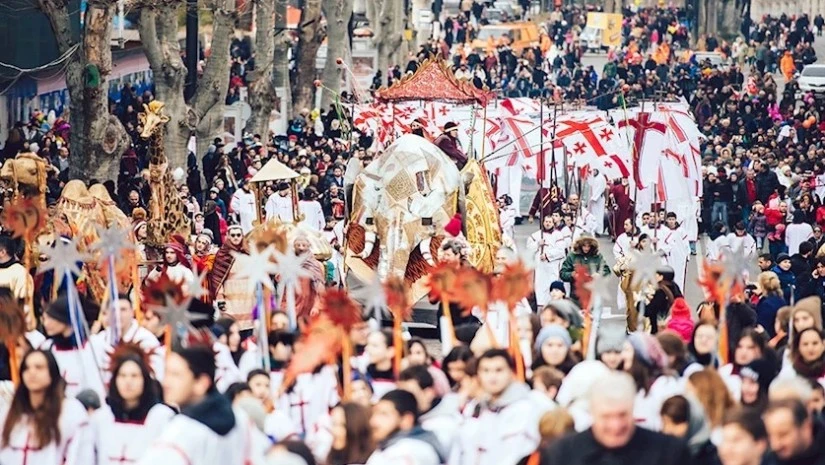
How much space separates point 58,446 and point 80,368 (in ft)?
6.33

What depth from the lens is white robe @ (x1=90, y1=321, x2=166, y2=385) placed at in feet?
46.2

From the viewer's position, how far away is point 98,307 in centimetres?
1591

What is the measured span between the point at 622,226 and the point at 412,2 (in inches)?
1645

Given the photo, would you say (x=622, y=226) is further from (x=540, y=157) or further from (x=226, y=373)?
(x=226, y=373)

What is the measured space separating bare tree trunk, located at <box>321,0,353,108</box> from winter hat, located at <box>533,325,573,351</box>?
3093 cm

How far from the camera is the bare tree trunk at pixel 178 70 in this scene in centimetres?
3059

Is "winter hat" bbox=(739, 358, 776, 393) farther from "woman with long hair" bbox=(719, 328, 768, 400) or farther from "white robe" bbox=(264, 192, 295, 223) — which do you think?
"white robe" bbox=(264, 192, 295, 223)

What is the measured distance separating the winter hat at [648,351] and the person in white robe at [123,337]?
2.54 metres

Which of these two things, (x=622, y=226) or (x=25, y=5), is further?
(x=25, y=5)

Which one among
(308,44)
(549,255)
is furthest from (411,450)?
(308,44)

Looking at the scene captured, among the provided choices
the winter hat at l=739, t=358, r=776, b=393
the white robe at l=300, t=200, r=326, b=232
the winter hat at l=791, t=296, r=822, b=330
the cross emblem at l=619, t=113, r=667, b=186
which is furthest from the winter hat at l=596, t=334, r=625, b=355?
the cross emblem at l=619, t=113, r=667, b=186

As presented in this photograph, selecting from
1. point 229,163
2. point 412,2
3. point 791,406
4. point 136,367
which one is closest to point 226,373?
point 136,367

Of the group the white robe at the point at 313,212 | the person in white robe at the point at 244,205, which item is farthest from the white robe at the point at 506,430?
the person in white robe at the point at 244,205

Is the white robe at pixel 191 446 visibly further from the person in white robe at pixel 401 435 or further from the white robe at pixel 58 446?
the white robe at pixel 58 446
